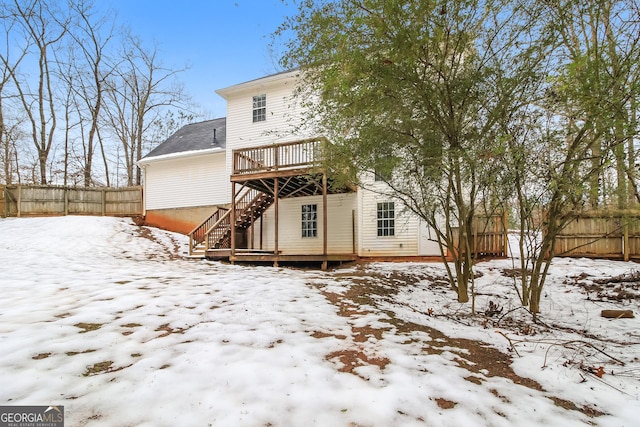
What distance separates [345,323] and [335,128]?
301 cm

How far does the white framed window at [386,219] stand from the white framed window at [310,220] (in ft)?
Result: 7.60

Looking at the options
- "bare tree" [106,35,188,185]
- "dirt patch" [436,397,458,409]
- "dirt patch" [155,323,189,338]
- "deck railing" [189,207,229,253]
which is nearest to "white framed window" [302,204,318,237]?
"deck railing" [189,207,229,253]

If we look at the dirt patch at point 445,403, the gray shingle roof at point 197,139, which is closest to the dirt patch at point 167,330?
the dirt patch at point 445,403

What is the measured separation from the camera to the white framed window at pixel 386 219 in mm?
10625

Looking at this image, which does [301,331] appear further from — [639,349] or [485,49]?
[485,49]

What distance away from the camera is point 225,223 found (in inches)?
426

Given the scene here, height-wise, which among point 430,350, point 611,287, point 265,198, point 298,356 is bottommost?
point 611,287

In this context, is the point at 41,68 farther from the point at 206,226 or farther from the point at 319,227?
the point at 319,227

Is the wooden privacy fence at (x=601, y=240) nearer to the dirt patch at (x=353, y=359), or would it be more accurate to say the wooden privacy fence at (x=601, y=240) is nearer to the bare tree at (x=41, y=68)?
the dirt patch at (x=353, y=359)

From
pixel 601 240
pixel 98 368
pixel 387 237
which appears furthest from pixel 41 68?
pixel 601 240

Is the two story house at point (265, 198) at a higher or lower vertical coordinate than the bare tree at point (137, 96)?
lower

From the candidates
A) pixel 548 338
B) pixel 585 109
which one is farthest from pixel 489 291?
pixel 585 109

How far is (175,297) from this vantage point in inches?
175

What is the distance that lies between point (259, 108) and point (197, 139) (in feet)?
13.1
